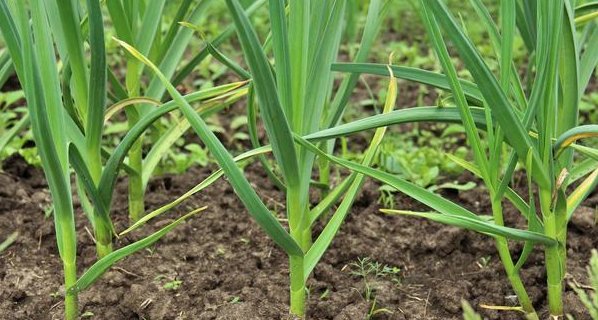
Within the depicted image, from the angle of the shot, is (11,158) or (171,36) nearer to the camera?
(171,36)

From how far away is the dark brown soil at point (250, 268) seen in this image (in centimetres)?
240

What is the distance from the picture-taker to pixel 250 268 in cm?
261

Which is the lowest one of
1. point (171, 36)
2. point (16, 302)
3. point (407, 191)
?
point (16, 302)

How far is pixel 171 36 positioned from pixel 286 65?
0.76 metres

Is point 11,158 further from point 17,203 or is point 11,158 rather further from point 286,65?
point 286,65

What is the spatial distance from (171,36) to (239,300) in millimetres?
788

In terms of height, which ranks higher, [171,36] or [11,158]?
[171,36]

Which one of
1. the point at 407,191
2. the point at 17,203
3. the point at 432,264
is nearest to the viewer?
the point at 407,191

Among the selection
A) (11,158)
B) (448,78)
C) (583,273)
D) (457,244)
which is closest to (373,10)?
(448,78)

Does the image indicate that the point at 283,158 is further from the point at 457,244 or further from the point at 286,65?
the point at 457,244

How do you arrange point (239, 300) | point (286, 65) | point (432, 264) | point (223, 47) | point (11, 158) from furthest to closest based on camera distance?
point (223, 47), point (11, 158), point (432, 264), point (239, 300), point (286, 65)

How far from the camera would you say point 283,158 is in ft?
6.77

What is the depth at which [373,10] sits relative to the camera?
2516mm

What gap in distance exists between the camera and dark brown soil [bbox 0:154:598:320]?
2404mm
